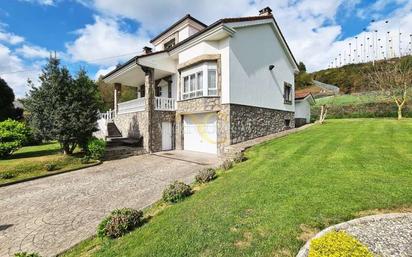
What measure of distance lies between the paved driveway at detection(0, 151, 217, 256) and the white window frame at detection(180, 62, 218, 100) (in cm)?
464

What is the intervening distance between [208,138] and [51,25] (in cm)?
1337

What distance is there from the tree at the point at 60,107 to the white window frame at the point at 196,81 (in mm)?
6102

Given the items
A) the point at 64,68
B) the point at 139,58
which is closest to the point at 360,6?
the point at 139,58

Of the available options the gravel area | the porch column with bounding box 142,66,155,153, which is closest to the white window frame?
the porch column with bounding box 142,66,155,153

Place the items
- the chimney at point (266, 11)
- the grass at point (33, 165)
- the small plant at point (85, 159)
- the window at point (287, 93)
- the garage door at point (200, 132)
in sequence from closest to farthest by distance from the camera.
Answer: the grass at point (33, 165)
the small plant at point (85, 159)
the garage door at point (200, 132)
the chimney at point (266, 11)
the window at point (287, 93)

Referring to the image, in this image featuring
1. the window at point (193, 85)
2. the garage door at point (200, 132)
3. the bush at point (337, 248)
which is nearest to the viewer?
the bush at point (337, 248)

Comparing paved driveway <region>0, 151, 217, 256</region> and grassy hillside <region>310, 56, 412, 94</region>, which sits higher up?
grassy hillside <region>310, 56, 412, 94</region>

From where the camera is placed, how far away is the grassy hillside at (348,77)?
40.6 m

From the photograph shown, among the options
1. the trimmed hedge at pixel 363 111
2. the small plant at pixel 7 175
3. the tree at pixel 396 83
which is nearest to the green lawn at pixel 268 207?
the small plant at pixel 7 175

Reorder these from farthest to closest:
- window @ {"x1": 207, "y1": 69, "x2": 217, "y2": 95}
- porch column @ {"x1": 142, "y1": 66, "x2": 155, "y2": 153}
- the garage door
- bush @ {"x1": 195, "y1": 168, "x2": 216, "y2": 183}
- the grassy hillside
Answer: the grassy hillside → porch column @ {"x1": 142, "y1": 66, "x2": 155, "y2": 153} → the garage door → window @ {"x1": 207, "y1": 69, "x2": 217, "y2": 95} → bush @ {"x1": 195, "y1": 168, "x2": 216, "y2": 183}

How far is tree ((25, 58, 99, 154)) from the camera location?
39.2 ft

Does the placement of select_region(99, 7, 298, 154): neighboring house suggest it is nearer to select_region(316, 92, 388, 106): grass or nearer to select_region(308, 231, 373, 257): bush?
select_region(308, 231, 373, 257): bush

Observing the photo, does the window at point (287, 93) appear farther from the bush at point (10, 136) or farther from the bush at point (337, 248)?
the bush at point (10, 136)

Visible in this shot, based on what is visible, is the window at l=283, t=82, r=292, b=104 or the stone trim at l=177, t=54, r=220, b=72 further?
the window at l=283, t=82, r=292, b=104
